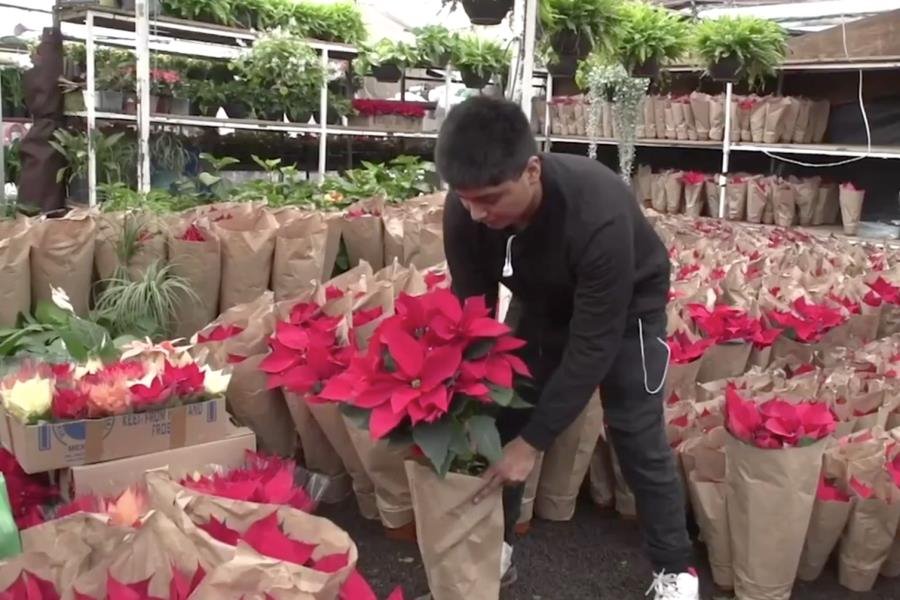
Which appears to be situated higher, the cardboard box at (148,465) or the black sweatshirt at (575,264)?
the black sweatshirt at (575,264)

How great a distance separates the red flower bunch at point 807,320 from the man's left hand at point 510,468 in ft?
4.86

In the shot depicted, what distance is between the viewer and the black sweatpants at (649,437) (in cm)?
186

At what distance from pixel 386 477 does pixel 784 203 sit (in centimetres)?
532

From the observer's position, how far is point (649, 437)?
1890 mm

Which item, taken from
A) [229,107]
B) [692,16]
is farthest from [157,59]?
[692,16]

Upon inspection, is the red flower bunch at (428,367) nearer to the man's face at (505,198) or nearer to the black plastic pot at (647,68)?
the man's face at (505,198)

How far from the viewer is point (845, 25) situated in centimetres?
676

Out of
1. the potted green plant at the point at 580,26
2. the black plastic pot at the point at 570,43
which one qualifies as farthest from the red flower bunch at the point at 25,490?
the black plastic pot at the point at 570,43

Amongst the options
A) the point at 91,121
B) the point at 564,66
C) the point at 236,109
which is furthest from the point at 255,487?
the point at 564,66

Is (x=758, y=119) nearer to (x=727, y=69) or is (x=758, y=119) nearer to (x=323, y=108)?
(x=727, y=69)

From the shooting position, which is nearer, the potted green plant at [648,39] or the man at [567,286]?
the man at [567,286]

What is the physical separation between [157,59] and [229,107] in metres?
0.61

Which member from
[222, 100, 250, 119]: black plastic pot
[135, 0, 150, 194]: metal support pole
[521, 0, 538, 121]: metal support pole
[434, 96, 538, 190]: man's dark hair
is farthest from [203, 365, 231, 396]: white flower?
[222, 100, 250, 119]: black plastic pot

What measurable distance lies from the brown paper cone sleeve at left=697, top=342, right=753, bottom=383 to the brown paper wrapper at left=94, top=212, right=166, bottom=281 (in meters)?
1.80
